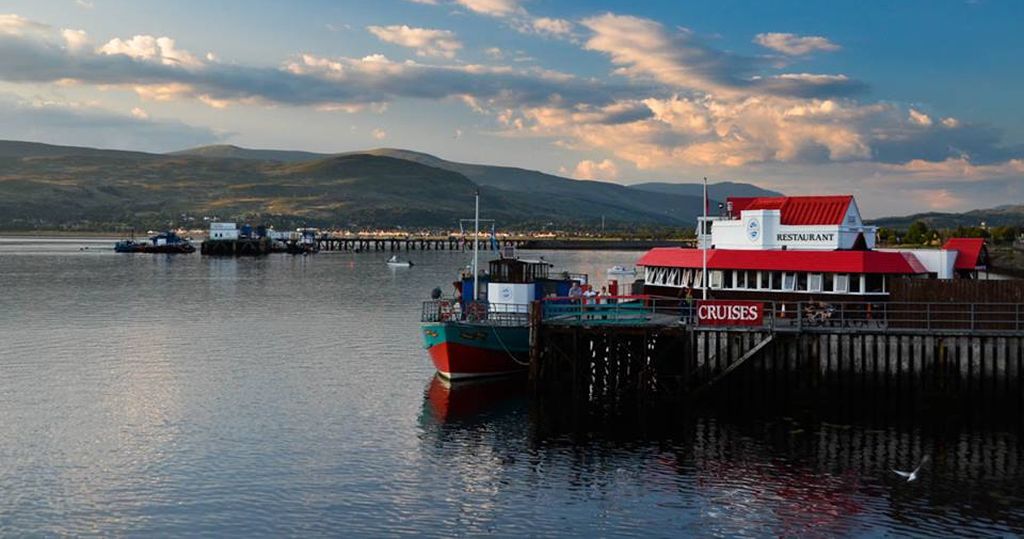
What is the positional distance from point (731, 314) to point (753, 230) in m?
13.2

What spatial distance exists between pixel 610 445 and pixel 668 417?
513cm

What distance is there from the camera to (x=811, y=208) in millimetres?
57219

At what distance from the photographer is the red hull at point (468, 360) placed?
52.0 meters

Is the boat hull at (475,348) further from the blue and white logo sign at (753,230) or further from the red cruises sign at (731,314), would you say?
the blue and white logo sign at (753,230)

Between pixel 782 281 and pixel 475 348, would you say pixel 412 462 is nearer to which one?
pixel 475 348

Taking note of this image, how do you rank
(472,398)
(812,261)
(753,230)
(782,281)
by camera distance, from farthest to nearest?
(753,230)
(782,281)
(812,261)
(472,398)

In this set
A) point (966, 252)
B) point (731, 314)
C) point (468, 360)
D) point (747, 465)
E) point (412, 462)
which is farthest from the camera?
→ point (966, 252)

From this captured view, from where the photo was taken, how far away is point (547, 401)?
1850 inches

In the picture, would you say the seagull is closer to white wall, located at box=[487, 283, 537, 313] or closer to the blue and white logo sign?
the blue and white logo sign

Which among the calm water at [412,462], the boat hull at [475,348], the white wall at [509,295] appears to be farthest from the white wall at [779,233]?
the calm water at [412,462]

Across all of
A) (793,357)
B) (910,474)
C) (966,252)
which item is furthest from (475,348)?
(966,252)

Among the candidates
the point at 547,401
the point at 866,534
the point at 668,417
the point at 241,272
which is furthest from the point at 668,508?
Result: the point at 241,272

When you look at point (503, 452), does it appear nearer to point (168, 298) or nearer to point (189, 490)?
point (189, 490)

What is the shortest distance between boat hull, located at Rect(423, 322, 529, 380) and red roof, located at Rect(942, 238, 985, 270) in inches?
1034
